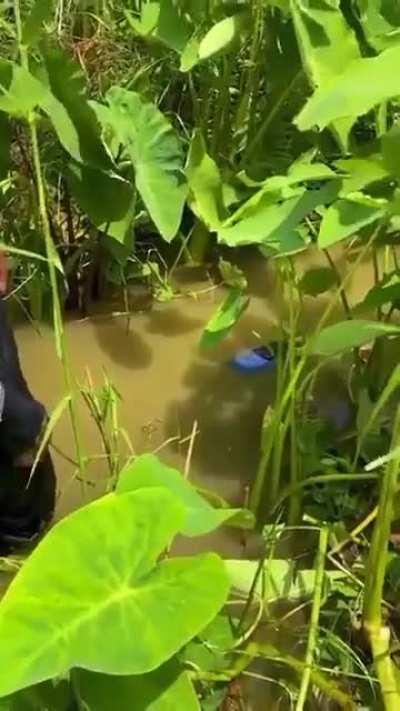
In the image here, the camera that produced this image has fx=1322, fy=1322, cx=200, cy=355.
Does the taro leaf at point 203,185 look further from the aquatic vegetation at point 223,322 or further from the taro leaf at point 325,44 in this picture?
the taro leaf at point 325,44

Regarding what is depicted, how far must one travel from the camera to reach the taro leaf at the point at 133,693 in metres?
1.21

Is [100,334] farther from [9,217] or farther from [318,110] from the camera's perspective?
[318,110]

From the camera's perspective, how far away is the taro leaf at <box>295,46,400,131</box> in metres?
1.09

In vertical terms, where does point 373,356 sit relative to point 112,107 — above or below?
below

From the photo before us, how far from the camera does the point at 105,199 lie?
1.80 meters

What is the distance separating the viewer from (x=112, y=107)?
175 cm

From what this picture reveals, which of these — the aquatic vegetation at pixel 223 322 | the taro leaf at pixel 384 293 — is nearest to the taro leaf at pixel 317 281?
the aquatic vegetation at pixel 223 322

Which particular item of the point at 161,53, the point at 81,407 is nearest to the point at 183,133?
the point at 161,53

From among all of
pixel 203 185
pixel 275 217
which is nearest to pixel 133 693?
pixel 275 217

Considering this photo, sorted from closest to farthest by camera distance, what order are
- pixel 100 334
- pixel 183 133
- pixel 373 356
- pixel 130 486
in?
pixel 130 486
pixel 373 356
pixel 100 334
pixel 183 133

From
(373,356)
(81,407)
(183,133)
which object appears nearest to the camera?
(373,356)

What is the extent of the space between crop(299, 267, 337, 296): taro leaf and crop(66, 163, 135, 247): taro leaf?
0.28 m

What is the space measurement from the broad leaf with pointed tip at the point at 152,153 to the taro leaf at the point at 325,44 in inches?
13.2

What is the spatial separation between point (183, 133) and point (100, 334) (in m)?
0.39
